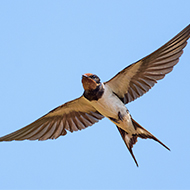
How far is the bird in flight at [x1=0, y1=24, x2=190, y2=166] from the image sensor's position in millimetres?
7020

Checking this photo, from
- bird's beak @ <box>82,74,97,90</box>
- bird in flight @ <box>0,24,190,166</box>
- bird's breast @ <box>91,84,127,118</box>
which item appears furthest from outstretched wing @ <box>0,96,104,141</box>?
bird's beak @ <box>82,74,97,90</box>

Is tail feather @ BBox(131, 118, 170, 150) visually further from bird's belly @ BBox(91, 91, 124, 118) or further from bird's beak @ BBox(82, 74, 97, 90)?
bird's beak @ BBox(82, 74, 97, 90)

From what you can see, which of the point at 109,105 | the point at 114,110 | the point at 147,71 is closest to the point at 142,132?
the point at 114,110

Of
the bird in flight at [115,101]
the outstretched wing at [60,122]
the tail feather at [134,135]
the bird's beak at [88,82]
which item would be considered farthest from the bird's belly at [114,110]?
the outstretched wing at [60,122]

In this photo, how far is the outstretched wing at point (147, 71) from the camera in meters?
6.83

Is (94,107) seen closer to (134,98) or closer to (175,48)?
(134,98)

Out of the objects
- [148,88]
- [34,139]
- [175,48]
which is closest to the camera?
[175,48]

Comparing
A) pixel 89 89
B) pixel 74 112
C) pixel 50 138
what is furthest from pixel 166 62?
pixel 50 138

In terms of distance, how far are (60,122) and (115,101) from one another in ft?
4.23

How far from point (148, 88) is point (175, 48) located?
2.88 feet

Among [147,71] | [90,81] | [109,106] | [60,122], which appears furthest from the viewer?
[60,122]

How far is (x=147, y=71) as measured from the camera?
7.28m

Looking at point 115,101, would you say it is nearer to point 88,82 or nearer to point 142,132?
point 88,82

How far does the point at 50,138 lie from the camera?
791 centimetres
